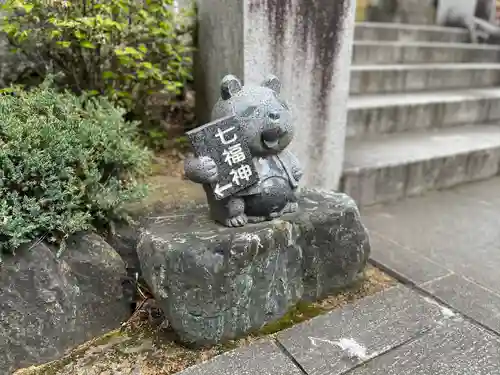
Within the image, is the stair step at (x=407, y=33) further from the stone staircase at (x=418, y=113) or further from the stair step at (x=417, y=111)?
the stair step at (x=417, y=111)

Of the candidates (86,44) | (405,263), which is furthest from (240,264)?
(86,44)

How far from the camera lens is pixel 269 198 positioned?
7.19 ft

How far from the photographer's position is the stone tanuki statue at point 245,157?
2041 millimetres

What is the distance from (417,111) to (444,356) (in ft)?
11.1

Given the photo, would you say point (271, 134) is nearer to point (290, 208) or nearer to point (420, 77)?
point (290, 208)

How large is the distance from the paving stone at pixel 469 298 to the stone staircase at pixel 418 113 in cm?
127

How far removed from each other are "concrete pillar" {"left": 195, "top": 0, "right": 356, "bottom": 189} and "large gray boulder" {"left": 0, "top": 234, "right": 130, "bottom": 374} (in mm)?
1575

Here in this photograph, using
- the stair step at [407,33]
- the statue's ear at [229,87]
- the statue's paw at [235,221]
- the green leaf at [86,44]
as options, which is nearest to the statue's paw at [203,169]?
the statue's paw at [235,221]

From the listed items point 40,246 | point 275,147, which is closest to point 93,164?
point 40,246

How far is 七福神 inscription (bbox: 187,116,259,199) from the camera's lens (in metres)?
2.03

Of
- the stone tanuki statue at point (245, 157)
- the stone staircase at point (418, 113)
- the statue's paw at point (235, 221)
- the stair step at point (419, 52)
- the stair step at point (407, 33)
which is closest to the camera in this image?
the stone tanuki statue at point (245, 157)

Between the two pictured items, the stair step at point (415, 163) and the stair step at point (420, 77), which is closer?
the stair step at point (415, 163)

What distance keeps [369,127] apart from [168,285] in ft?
10.7

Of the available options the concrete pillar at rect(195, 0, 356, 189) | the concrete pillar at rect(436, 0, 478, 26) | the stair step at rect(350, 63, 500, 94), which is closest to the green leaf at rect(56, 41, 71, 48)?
the concrete pillar at rect(195, 0, 356, 189)
